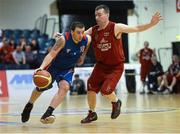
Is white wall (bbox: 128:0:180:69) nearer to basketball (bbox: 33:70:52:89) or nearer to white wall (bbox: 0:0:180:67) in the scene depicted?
white wall (bbox: 0:0:180:67)

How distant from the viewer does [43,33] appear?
23.5m

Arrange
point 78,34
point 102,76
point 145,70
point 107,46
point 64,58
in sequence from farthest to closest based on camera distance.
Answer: point 145,70, point 102,76, point 107,46, point 64,58, point 78,34

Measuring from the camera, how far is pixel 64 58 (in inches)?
296

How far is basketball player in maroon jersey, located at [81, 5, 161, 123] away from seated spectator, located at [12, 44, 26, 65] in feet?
39.6

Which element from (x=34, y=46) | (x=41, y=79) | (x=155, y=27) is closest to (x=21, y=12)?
(x=34, y=46)

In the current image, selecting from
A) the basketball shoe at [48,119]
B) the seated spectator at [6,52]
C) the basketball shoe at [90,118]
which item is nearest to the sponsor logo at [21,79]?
the seated spectator at [6,52]

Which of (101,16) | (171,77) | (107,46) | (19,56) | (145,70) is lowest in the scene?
(171,77)

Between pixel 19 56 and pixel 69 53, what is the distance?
498 inches

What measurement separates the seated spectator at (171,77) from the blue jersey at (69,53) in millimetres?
12075

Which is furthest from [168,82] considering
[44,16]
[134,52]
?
[44,16]

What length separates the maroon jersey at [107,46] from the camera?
25.2ft

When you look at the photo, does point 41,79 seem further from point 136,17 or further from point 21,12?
point 136,17

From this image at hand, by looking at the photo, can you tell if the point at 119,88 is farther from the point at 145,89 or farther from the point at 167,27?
the point at 167,27

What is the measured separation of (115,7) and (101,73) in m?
17.5
